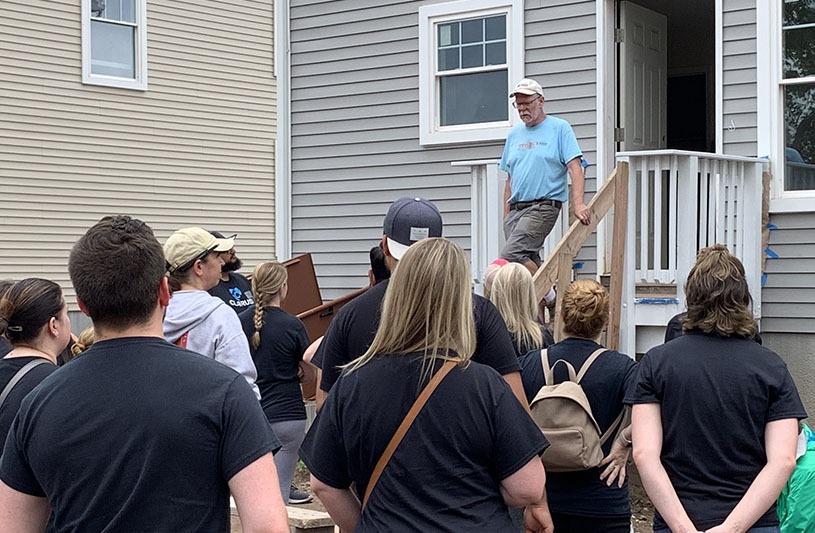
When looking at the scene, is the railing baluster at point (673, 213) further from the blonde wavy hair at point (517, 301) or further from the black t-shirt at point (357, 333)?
the black t-shirt at point (357, 333)

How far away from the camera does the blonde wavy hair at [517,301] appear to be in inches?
178

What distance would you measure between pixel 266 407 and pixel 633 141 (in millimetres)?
4890

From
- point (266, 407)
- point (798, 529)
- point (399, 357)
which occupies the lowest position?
point (798, 529)

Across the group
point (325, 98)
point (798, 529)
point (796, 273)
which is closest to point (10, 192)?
point (325, 98)

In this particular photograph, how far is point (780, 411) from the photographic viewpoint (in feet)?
11.1

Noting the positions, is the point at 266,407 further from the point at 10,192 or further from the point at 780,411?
the point at 10,192

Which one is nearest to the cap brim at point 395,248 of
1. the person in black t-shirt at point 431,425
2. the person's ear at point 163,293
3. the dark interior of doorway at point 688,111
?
the person in black t-shirt at point 431,425

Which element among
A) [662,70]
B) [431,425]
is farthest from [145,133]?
[431,425]

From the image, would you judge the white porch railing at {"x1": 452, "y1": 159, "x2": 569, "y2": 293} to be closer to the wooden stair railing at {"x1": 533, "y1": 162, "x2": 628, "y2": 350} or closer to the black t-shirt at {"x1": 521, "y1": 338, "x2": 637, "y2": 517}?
the wooden stair railing at {"x1": 533, "y1": 162, "x2": 628, "y2": 350}

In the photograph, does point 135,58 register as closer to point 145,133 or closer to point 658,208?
point 145,133

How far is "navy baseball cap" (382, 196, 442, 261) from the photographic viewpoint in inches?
147

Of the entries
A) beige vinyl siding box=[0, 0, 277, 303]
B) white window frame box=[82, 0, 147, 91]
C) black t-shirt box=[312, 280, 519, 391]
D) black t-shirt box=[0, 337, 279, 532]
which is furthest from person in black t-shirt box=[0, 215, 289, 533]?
white window frame box=[82, 0, 147, 91]

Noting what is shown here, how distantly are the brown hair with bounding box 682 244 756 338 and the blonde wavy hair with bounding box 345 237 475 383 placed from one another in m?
0.97

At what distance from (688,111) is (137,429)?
36.2ft
